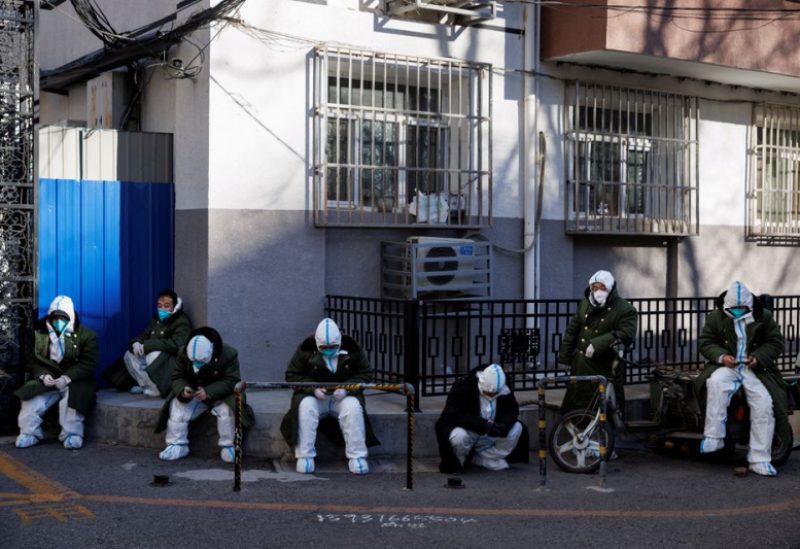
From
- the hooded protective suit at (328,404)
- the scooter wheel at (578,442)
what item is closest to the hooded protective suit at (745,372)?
the scooter wheel at (578,442)

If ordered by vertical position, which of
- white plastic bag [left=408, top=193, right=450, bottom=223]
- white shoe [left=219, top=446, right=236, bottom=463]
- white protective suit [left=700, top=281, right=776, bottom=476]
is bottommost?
white shoe [left=219, top=446, right=236, bottom=463]

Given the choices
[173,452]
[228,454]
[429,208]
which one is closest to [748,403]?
[429,208]

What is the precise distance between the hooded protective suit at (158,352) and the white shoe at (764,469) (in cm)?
546

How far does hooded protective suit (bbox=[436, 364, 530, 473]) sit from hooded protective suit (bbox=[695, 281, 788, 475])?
67.2 inches

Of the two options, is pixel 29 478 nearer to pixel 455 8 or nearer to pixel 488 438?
pixel 488 438

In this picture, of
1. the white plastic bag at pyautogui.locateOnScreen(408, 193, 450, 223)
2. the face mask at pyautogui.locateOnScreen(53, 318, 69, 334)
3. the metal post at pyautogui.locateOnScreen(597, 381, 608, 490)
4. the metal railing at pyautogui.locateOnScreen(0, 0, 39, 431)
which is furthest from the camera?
the white plastic bag at pyautogui.locateOnScreen(408, 193, 450, 223)

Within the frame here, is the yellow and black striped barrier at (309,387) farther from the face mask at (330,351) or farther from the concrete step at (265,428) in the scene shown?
the concrete step at (265,428)

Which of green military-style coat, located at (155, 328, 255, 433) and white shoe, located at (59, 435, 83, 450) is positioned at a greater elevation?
green military-style coat, located at (155, 328, 255, 433)

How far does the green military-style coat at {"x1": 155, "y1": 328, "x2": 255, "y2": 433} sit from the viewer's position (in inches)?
377

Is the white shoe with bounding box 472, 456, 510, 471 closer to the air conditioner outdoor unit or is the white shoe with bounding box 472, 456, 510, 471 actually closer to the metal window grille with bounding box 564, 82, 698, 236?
the air conditioner outdoor unit

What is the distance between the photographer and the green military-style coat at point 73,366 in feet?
33.2

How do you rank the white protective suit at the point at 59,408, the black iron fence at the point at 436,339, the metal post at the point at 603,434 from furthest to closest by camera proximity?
the black iron fence at the point at 436,339 < the white protective suit at the point at 59,408 < the metal post at the point at 603,434

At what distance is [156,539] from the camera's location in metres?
6.99

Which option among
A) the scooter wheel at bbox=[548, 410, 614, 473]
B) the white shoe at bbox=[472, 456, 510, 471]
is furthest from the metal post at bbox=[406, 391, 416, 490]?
the scooter wheel at bbox=[548, 410, 614, 473]
